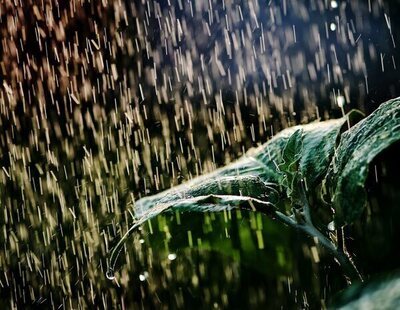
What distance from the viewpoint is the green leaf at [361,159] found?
21 centimetres

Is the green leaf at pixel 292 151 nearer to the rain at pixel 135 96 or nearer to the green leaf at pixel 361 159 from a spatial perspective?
the green leaf at pixel 361 159

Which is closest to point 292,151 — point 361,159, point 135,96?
point 361,159

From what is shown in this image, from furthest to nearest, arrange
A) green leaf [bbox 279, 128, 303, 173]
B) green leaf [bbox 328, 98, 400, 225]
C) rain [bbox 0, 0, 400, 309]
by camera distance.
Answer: rain [bbox 0, 0, 400, 309] → green leaf [bbox 279, 128, 303, 173] → green leaf [bbox 328, 98, 400, 225]

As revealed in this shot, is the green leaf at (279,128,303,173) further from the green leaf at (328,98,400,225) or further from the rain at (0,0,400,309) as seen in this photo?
the rain at (0,0,400,309)

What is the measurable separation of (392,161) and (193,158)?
65 centimetres

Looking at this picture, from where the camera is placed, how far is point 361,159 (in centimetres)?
22

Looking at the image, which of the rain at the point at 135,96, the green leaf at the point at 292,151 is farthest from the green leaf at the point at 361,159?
the rain at the point at 135,96

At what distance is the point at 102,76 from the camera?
3.82 ft

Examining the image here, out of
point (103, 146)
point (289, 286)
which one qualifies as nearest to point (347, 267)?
point (289, 286)

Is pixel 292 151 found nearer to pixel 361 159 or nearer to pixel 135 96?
pixel 361 159

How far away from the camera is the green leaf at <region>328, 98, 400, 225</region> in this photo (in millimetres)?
211

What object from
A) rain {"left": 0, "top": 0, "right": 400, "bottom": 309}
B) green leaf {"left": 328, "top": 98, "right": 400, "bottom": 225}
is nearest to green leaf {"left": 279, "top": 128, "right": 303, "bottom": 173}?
green leaf {"left": 328, "top": 98, "right": 400, "bottom": 225}

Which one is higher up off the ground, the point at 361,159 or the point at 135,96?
the point at 135,96

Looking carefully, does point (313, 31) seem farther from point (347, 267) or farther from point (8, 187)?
point (347, 267)
